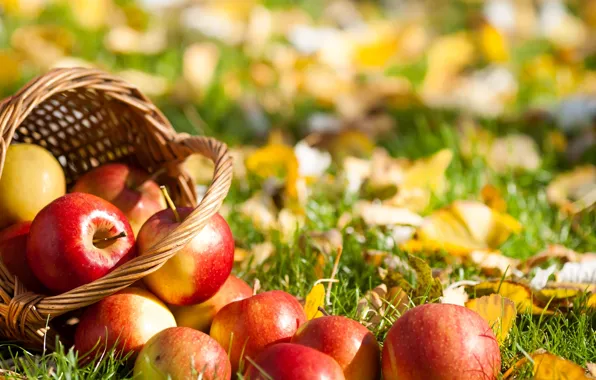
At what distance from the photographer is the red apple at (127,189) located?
1.86 metres

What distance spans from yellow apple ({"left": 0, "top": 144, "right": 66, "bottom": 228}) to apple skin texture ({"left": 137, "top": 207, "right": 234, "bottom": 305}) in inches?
13.5

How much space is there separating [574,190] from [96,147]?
1.52 meters

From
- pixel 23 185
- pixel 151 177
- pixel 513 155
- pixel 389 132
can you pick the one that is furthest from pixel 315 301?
pixel 389 132

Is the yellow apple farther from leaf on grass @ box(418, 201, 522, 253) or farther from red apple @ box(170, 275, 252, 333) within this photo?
leaf on grass @ box(418, 201, 522, 253)

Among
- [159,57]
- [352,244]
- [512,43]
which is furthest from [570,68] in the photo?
[352,244]

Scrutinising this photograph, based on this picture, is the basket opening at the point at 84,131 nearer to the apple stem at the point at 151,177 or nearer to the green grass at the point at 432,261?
the apple stem at the point at 151,177

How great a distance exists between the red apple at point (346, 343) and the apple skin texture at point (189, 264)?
225 millimetres

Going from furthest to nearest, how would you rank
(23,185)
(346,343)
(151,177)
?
(151,177), (23,185), (346,343)

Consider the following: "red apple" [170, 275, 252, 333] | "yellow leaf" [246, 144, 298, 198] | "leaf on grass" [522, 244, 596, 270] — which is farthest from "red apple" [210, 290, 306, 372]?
"yellow leaf" [246, 144, 298, 198]

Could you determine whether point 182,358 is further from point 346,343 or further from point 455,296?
point 455,296

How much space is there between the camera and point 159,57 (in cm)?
363

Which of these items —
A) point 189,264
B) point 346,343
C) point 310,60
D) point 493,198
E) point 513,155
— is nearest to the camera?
point 346,343

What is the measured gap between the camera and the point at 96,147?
6.86ft

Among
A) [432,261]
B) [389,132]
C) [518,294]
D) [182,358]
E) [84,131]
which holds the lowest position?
[389,132]
